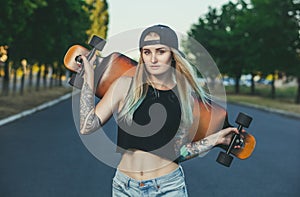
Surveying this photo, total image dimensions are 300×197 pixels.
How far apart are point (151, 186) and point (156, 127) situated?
0.32 metres

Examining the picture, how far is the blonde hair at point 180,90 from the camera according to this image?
2334mm

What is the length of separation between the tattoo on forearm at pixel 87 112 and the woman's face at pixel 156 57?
28cm

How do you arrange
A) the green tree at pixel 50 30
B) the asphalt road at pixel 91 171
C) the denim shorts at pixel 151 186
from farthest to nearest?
the green tree at pixel 50 30 → the asphalt road at pixel 91 171 → the denim shorts at pixel 151 186

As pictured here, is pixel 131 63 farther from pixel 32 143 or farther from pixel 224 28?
pixel 224 28

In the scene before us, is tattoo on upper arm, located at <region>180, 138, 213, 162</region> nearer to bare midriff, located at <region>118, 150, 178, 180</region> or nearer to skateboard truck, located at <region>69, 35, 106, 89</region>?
bare midriff, located at <region>118, 150, 178, 180</region>

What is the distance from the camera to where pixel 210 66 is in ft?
7.30

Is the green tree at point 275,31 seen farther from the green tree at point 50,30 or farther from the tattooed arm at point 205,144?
the tattooed arm at point 205,144

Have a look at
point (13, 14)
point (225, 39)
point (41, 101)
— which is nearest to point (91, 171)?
point (13, 14)

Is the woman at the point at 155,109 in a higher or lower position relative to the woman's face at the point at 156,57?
lower

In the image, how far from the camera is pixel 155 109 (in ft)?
7.88

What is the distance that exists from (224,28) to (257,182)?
4743cm

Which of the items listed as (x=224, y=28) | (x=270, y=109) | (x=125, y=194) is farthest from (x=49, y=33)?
(x=224, y=28)

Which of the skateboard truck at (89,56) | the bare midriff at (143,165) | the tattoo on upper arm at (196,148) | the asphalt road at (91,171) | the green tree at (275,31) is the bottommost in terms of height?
the green tree at (275,31)

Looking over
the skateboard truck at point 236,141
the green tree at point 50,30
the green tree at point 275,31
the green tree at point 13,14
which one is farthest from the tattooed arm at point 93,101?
the green tree at point 275,31
